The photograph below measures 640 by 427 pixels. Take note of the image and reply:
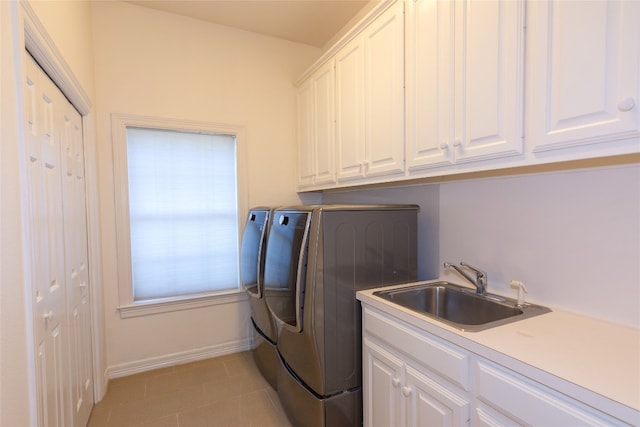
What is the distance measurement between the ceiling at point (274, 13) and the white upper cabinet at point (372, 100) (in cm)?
59

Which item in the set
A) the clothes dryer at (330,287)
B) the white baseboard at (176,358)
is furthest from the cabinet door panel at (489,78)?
the white baseboard at (176,358)

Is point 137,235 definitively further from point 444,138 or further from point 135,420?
point 444,138

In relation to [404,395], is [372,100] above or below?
above

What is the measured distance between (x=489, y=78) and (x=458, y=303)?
1184 millimetres

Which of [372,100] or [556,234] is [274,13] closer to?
[372,100]

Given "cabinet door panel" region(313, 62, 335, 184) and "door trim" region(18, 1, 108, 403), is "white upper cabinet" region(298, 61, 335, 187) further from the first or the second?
"door trim" region(18, 1, 108, 403)

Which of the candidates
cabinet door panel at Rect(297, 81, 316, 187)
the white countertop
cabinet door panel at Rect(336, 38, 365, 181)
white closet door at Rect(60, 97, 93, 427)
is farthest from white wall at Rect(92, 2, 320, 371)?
the white countertop

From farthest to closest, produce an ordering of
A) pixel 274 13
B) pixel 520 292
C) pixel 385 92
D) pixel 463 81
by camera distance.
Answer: pixel 274 13 < pixel 385 92 < pixel 520 292 < pixel 463 81

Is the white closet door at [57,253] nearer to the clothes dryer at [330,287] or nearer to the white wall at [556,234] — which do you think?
the clothes dryer at [330,287]

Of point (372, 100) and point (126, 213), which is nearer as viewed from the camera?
point (372, 100)

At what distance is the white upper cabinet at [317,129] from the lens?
246 centimetres

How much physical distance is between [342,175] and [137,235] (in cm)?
182

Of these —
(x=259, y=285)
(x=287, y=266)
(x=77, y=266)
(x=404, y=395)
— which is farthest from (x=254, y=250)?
(x=404, y=395)

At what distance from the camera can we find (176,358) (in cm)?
274
